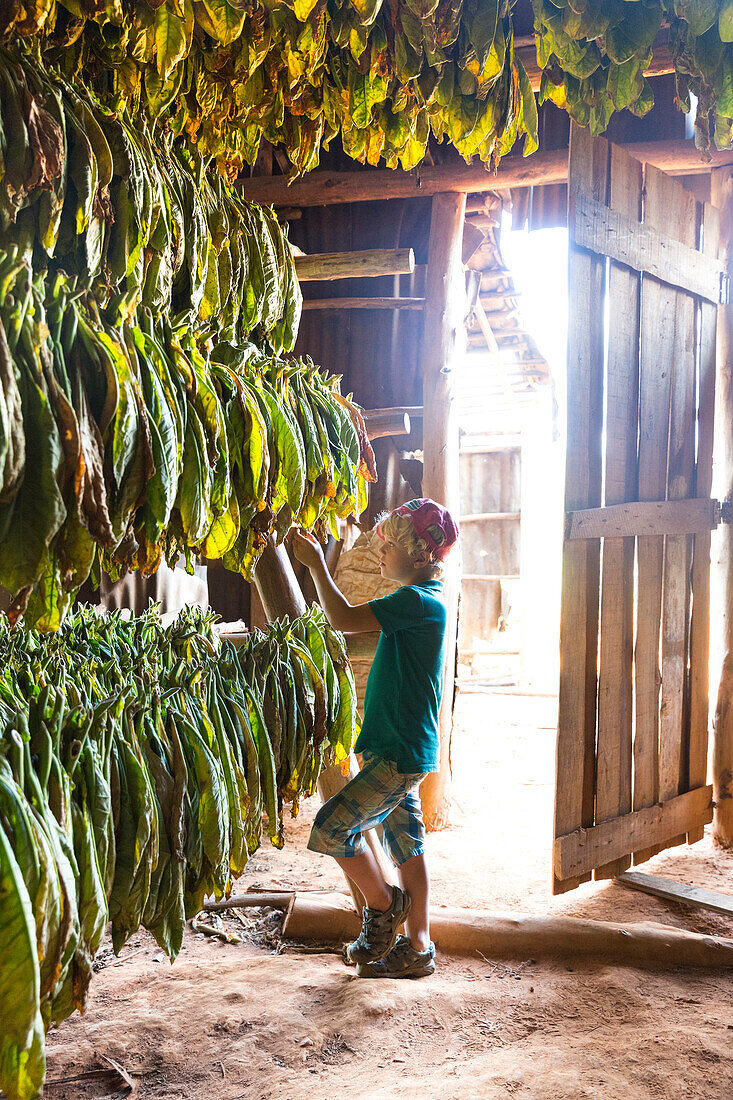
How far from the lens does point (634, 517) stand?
3.63m

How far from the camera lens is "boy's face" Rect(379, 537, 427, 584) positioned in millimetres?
2826

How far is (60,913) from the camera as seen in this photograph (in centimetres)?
129

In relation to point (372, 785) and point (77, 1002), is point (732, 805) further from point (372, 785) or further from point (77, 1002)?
point (77, 1002)

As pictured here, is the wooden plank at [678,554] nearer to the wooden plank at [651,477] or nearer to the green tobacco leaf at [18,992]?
the wooden plank at [651,477]

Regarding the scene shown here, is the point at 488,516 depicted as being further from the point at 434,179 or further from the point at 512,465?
the point at 434,179

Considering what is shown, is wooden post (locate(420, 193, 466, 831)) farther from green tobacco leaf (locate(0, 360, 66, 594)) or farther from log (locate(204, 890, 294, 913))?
green tobacco leaf (locate(0, 360, 66, 594))

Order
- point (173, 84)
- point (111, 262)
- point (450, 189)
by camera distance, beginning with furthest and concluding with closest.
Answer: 1. point (450, 189)
2. point (173, 84)
3. point (111, 262)

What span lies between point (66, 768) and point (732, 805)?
11.9ft

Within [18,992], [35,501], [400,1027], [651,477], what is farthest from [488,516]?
[18,992]

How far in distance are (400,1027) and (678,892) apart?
1584 mm

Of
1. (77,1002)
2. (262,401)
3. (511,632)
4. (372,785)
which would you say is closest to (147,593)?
(372,785)

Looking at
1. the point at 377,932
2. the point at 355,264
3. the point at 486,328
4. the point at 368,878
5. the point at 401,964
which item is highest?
the point at 486,328

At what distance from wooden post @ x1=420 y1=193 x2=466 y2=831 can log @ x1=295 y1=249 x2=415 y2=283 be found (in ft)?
0.61

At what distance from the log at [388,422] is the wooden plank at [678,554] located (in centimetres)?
151
